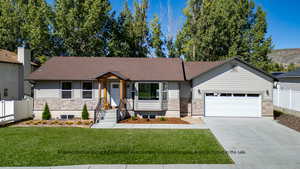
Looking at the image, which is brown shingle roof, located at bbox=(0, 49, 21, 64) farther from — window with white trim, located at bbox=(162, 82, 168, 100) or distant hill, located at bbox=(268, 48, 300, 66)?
distant hill, located at bbox=(268, 48, 300, 66)

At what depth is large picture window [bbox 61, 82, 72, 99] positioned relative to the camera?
17.7m

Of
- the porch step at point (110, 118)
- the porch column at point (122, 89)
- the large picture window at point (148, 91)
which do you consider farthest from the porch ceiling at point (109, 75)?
the porch step at point (110, 118)

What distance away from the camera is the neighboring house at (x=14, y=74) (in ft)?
67.9

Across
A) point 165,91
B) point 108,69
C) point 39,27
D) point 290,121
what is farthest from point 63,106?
point 290,121

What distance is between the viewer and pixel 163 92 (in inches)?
687

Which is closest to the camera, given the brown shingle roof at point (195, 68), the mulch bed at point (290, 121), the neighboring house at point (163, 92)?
the mulch bed at point (290, 121)

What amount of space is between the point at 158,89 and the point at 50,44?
60.5 feet

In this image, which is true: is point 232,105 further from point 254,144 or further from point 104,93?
point 104,93

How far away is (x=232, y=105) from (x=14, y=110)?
1654cm

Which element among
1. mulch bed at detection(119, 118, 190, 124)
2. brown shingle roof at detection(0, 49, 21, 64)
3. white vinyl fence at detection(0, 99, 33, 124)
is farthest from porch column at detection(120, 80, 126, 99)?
brown shingle roof at detection(0, 49, 21, 64)

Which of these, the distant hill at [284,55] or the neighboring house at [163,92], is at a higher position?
the distant hill at [284,55]

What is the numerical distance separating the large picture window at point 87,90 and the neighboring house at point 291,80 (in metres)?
17.1

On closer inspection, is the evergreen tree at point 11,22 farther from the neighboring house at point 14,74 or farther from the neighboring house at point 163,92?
the neighboring house at point 163,92

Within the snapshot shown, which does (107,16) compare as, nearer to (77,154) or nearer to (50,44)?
(50,44)
